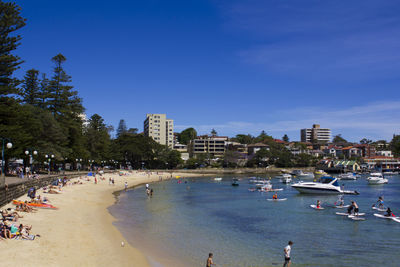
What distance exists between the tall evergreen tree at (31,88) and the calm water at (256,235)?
3612 cm

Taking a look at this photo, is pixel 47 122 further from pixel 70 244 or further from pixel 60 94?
pixel 70 244

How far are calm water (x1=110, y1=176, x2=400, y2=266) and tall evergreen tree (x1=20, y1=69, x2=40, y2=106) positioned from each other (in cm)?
3612

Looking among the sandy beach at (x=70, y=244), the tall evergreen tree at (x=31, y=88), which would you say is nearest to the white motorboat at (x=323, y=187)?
the sandy beach at (x=70, y=244)

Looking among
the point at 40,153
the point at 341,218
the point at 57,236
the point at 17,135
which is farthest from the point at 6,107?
the point at 341,218

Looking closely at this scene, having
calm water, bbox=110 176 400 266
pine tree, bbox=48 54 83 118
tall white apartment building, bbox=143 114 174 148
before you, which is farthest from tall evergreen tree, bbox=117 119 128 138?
calm water, bbox=110 176 400 266

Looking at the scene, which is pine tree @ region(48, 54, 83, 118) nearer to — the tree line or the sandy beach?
the tree line

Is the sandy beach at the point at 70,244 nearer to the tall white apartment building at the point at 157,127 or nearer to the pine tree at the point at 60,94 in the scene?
the pine tree at the point at 60,94

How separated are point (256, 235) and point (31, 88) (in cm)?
5610

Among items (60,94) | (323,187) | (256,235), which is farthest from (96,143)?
(256,235)

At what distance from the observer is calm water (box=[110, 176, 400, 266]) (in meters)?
20.7

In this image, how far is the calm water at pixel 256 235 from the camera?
20.7 meters

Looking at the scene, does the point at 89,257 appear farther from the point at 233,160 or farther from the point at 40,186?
the point at 233,160

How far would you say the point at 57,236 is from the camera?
21516 mm

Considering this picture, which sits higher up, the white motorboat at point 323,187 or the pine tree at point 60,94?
the pine tree at point 60,94
